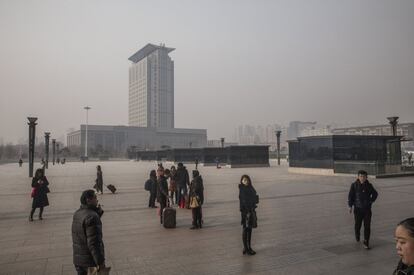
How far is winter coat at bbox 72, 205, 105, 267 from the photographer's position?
406cm

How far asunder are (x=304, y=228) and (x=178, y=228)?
3.70m

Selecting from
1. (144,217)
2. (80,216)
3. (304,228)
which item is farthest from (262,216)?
(80,216)

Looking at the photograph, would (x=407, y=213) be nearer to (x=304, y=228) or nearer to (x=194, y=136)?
(x=304, y=228)

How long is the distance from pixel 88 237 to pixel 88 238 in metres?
0.01

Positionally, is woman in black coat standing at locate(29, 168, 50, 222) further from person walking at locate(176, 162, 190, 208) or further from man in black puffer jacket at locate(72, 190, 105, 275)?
man in black puffer jacket at locate(72, 190, 105, 275)

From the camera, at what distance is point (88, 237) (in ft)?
13.5

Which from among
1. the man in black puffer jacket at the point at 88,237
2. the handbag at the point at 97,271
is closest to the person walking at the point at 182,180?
the man in black puffer jacket at the point at 88,237

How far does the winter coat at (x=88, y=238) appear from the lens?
4.06m

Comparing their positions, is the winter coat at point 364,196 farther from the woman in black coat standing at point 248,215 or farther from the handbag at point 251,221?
the handbag at point 251,221

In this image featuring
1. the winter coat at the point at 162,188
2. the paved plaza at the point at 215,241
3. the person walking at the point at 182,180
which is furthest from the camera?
the person walking at the point at 182,180

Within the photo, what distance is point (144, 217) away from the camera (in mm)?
11820

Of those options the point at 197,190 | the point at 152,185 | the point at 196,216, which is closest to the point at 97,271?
the point at 197,190

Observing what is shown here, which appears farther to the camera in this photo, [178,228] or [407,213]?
[407,213]

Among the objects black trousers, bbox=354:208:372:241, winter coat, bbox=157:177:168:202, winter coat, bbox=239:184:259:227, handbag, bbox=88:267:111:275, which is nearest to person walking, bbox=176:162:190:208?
winter coat, bbox=157:177:168:202
